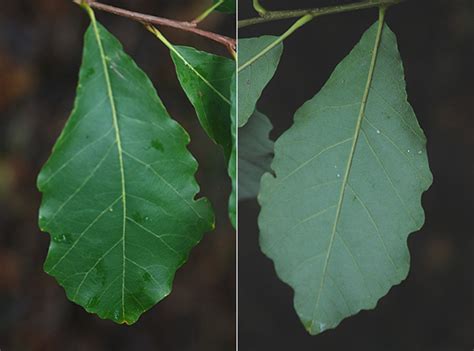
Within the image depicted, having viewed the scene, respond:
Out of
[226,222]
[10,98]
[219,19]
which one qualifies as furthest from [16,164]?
[219,19]

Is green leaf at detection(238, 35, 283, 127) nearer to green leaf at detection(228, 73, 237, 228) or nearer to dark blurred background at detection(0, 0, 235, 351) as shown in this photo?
green leaf at detection(228, 73, 237, 228)

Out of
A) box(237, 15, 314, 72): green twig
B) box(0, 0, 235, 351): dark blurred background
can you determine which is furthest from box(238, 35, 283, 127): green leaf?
box(0, 0, 235, 351): dark blurred background

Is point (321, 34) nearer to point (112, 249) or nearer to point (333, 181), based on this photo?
point (333, 181)

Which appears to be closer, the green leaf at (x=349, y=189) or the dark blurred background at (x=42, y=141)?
the green leaf at (x=349, y=189)

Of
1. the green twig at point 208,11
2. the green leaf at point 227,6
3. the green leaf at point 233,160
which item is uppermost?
the green twig at point 208,11

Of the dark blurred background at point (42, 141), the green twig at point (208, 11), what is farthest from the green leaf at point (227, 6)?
the dark blurred background at point (42, 141)

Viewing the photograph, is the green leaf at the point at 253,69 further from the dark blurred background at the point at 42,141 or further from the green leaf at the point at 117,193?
the dark blurred background at the point at 42,141
